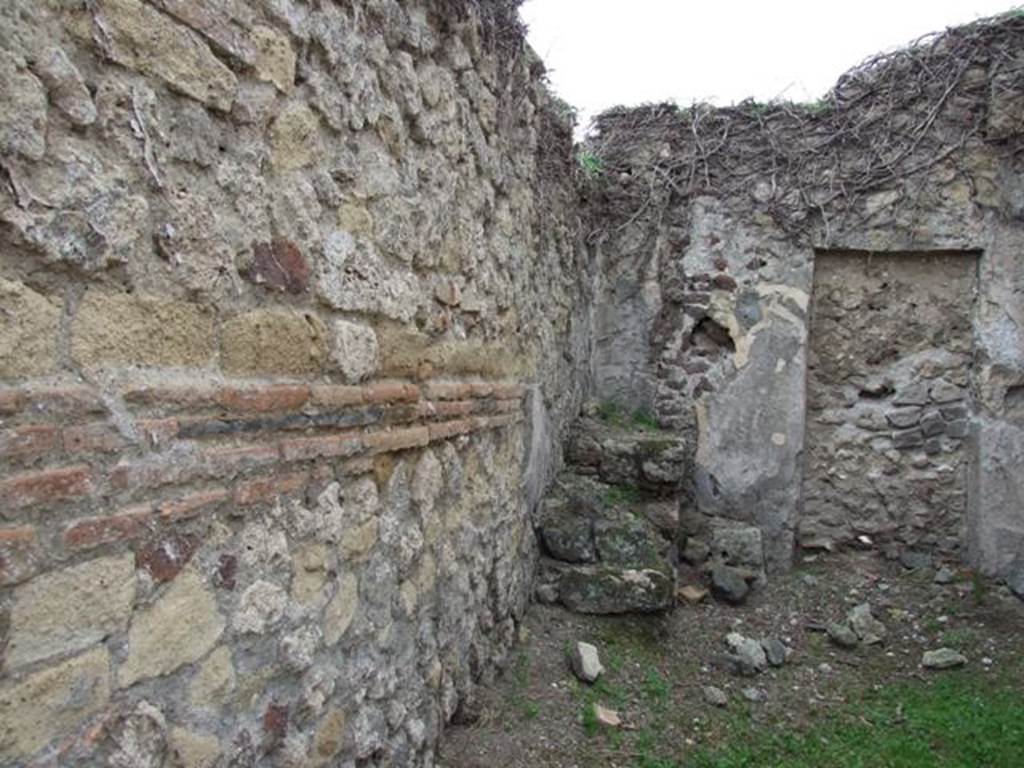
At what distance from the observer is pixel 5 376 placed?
1.10 meters

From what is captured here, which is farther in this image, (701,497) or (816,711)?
(701,497)

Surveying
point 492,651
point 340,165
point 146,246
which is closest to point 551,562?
point 492,651

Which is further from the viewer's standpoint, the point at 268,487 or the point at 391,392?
the point at 391,392

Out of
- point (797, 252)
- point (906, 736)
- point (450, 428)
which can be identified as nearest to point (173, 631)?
point (450, 428)

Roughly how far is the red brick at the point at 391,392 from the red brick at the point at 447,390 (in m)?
0.10

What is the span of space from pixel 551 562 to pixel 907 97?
3856mm

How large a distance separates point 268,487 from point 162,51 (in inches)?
33.2

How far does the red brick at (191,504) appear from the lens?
53.6 inches

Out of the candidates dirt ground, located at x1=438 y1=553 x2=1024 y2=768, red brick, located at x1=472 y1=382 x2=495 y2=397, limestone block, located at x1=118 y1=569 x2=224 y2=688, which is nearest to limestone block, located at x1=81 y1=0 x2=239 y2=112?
limestone block, located at x1=118 y1=569 x2=224 y2=688

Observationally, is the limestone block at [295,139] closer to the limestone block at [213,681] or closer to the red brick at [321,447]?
the red brick at [321,447]

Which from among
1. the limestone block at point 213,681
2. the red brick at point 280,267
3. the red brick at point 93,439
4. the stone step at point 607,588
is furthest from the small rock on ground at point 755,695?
the red brick at point 93,439

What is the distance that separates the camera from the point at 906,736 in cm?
336

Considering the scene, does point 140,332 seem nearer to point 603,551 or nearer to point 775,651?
point 603,551

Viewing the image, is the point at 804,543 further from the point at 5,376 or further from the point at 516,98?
the point at 5,376
